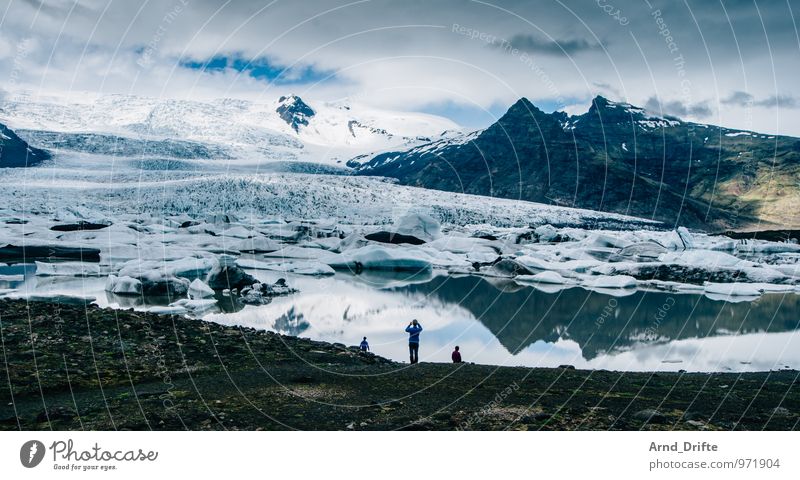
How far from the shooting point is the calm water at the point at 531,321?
16641mm

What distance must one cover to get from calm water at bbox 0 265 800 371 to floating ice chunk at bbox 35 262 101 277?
142 centimetres

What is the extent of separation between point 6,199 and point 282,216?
88.1ft

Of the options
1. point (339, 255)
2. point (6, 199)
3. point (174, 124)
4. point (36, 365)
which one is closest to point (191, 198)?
point (6, 199)

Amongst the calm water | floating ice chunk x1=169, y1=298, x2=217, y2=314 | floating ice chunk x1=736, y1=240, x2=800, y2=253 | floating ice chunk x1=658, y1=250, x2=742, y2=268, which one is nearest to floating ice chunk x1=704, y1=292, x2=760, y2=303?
the calm water

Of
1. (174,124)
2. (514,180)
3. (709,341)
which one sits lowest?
(709,341)

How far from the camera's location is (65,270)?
26.9 m

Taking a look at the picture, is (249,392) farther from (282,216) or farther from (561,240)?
(282,216)

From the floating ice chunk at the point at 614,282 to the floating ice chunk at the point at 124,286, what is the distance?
1986cm

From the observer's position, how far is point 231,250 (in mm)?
38312

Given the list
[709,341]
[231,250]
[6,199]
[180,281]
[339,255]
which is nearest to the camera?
[709,341]

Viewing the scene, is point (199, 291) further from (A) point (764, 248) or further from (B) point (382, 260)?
(A) point (764, 248)

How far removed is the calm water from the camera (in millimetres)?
16641

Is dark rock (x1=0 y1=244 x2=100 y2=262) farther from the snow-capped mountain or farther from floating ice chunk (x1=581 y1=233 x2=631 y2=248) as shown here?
the snow-capped mountain

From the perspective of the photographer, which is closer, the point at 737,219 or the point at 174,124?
the point at 737,219
